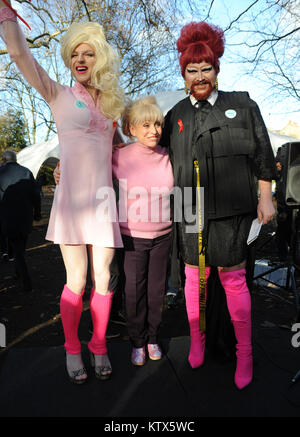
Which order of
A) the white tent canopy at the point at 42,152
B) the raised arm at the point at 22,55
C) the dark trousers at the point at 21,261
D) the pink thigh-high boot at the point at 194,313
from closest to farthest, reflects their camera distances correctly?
the raised arm at the point at 22,55
the pink thigh-high boot at the point at 194,313
the dark trousers at the point at 21,261
the white tent canopy at the point at 42,152

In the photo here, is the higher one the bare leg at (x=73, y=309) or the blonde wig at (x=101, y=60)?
the blonde wig at (x=101, y=60)

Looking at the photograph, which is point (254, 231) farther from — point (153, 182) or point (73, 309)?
point (73, 309)

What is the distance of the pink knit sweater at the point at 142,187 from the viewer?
1880 mm

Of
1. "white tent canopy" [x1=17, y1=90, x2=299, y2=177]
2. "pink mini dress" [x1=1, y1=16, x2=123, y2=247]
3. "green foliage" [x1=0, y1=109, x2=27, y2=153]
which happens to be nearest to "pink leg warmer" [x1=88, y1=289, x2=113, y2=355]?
"pink mini dress" [x1=1, y1=16, x2=123, y2=247]

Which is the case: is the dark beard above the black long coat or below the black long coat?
above

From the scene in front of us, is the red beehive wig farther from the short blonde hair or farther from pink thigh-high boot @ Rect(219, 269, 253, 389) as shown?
pink thigh-high boot @ Rect(219, 269, 253, 389)

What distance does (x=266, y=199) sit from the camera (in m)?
1.79

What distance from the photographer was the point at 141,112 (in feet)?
5.98

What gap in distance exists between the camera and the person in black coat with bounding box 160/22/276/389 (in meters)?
1.74

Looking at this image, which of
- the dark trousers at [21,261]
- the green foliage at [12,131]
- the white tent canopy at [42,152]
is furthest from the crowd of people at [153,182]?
the green foliage at [12,131]

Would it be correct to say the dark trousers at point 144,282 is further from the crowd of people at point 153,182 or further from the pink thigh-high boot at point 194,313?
the pink thigh-high boot at point 194,313

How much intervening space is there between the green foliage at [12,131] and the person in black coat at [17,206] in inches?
864

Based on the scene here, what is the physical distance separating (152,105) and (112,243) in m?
0.83
